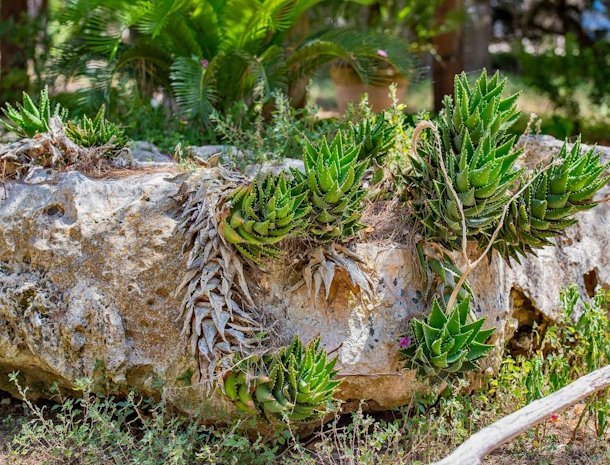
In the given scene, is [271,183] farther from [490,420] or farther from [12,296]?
[490,420]

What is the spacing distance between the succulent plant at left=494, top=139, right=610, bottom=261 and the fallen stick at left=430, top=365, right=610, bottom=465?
2.46ft

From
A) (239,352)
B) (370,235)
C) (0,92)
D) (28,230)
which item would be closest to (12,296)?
(28,230)

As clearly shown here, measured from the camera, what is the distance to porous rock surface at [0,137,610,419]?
3600 mm

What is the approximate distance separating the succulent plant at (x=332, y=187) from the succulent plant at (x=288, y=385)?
22.2 inches

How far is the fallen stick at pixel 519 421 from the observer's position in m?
2.94

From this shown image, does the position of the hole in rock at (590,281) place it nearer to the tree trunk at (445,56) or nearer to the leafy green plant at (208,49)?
the leafy green plant at (208,49)

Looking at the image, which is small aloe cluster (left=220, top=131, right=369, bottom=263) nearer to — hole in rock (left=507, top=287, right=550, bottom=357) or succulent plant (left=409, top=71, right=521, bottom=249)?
succulent plant (left=409, top=71, right=521, bottom=249)

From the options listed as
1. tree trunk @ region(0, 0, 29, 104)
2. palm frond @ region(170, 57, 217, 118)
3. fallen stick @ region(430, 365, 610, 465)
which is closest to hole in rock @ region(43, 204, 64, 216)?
palm frond @ region(170, 57, 217, 118)

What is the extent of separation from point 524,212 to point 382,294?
0.79 m

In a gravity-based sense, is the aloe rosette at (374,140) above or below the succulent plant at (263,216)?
above

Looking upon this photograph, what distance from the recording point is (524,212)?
3662 millimetres

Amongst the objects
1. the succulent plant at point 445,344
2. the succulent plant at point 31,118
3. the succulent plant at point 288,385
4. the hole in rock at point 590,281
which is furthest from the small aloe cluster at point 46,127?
the hole in rock at point 590,281

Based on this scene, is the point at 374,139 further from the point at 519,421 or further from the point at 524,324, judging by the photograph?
the point at 519,421

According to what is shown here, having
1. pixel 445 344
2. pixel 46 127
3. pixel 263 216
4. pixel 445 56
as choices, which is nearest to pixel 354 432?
pixel 445 344
